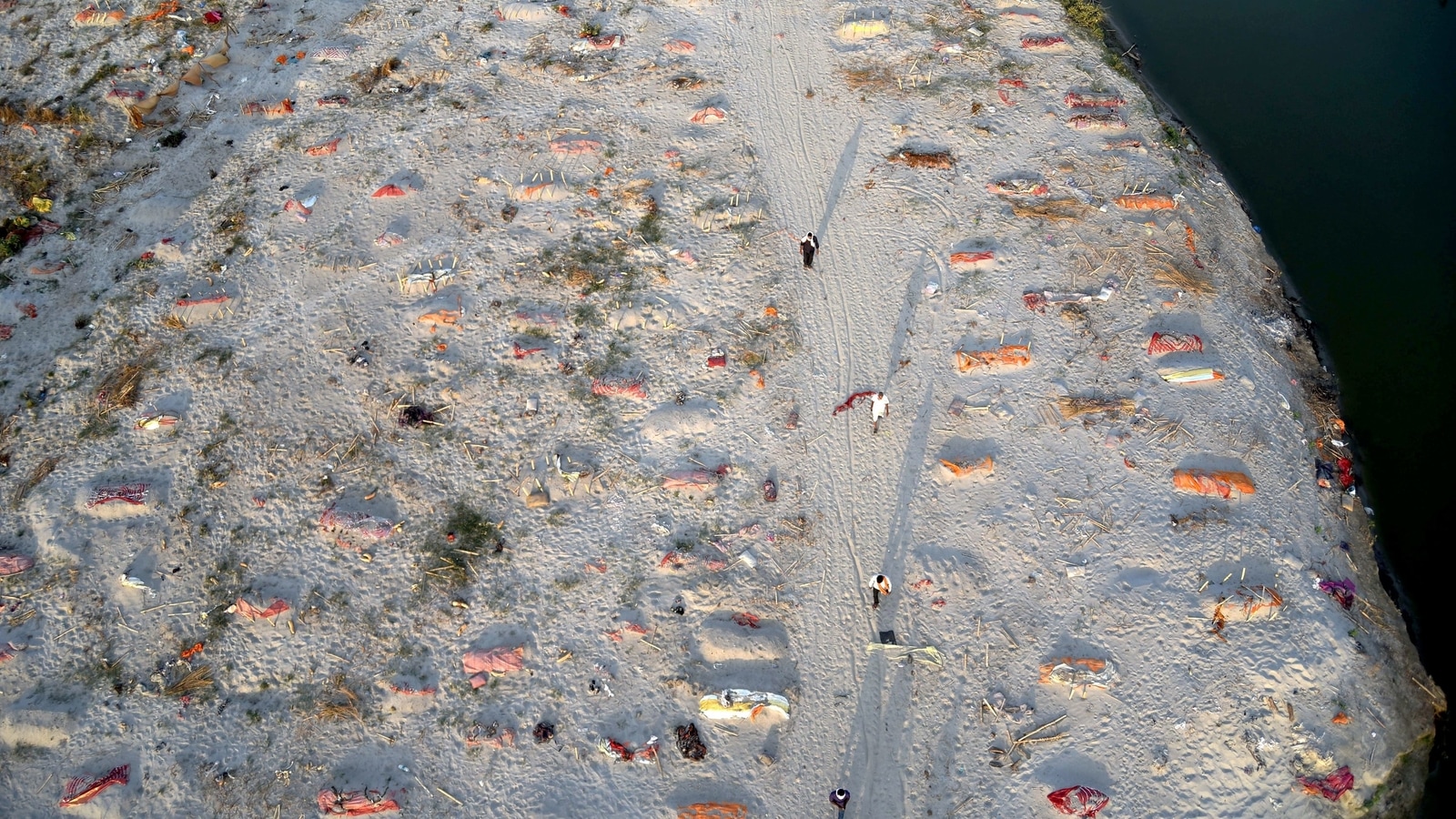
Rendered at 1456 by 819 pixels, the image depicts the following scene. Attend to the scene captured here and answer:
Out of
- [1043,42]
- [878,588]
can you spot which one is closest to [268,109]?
[878,588]

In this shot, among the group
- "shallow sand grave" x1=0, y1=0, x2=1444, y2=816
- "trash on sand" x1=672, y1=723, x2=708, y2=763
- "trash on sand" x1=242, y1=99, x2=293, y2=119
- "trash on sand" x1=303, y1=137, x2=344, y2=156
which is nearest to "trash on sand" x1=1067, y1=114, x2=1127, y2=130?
"shallow sand grave" x1=0, y1=0, x2=1444, y2=816

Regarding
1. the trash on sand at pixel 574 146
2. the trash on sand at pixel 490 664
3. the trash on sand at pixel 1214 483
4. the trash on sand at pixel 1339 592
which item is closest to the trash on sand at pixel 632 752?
the trash on sand at pixel 490 664

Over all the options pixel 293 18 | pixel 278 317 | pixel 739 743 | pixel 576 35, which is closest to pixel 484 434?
pixel 278 317

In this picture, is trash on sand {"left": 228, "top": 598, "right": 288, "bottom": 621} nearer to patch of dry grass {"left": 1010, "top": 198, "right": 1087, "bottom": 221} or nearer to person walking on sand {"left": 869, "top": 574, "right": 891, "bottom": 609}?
person walking on sand {"left": 869, "top": 574, "right": 891, "bottom": 609}

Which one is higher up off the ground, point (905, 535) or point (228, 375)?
point (228, 375)

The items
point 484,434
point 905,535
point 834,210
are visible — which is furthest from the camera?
point 834,210

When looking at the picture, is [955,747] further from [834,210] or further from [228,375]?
[228,375]

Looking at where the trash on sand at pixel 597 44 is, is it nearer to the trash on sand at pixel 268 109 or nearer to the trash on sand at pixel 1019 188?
the trash on sand at pixel 268 109
